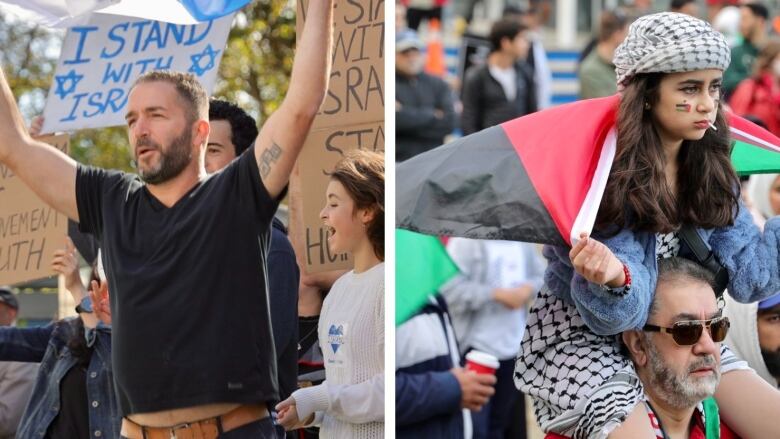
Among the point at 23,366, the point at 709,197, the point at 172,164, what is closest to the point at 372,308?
the point at 172,164

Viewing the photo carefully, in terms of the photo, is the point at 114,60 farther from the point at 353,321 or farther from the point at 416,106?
the point at 416,106

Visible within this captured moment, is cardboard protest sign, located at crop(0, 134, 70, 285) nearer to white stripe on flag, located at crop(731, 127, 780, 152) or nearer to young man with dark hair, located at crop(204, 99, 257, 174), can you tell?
young man with dark hair, located at crop(204, 99, 257, 174)

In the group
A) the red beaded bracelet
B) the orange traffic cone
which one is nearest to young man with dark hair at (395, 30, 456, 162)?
the orange traffic cone

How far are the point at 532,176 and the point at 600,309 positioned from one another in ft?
1.39

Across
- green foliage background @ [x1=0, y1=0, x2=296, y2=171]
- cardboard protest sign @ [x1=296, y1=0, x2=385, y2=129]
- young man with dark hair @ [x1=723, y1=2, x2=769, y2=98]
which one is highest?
young man with dark hair @ [x1=723, y1=2, x2=769, y2=98]

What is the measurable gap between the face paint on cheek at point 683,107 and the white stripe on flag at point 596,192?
0.63 ft

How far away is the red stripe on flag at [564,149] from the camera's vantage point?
14.3ft

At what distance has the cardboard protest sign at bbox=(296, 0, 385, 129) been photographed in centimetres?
Result: 520

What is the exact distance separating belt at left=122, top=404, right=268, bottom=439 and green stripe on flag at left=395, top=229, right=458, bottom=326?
190 centimetres

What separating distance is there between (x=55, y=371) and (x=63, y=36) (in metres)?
1.27

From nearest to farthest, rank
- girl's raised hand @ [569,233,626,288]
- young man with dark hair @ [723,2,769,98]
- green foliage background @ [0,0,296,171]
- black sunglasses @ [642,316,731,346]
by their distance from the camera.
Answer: girl's raised hand @ [569,233,626,288], black sunglasses @ [642,316,731,346], green foliage background @ [0,0,296,171], young man with dark hair @ [723,2,769,98]

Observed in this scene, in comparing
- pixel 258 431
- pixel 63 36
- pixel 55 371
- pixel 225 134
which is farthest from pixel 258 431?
pixel 63 36

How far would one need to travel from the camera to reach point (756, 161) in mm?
4922

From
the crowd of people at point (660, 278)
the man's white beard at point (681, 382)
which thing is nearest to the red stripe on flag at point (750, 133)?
the crowd of people at point (660, 278)
